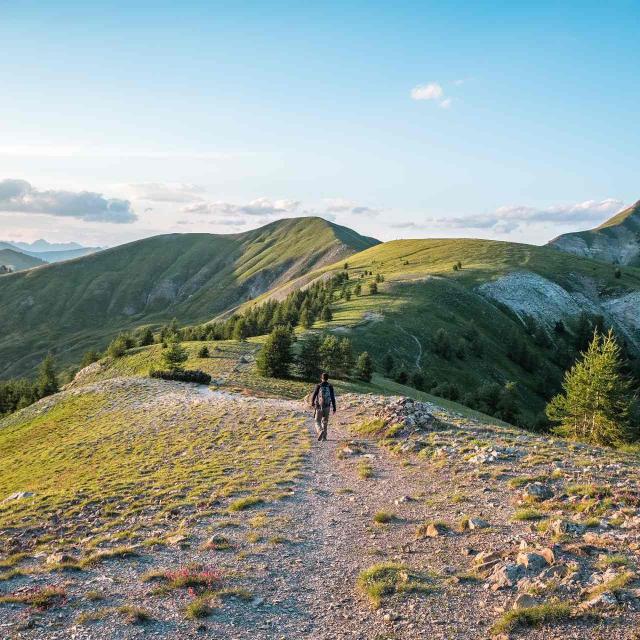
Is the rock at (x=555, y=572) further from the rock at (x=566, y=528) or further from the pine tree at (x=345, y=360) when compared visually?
the pine tree at (x=345, y=360)

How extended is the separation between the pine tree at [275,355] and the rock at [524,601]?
40.8 m

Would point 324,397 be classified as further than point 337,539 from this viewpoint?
Yes

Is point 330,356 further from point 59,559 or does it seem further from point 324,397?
point 59,559

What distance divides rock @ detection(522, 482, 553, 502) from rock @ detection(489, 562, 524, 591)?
4.46 m

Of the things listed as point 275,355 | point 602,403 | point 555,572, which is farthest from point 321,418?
point 275,355

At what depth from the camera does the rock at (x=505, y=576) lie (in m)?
9.53

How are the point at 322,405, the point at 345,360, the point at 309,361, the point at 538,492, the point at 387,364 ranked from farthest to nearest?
the point at 387,364
the point at 345,360
the point at 309,361
the point at 322,405
the point at 538,492

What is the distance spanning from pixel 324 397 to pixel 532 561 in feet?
48.5

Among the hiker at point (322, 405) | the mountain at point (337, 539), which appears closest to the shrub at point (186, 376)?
the mountain at point (337, 539)

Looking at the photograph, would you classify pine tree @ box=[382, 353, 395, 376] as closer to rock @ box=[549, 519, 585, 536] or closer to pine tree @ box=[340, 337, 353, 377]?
pine tree @ box=[340, 337, 353, 377]

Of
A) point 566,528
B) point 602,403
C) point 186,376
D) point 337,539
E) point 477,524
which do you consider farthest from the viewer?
point 186,376

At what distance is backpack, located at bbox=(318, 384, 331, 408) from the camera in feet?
78.8

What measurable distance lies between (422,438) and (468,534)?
9.76 m

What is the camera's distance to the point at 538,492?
14.1 metres
